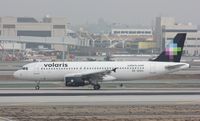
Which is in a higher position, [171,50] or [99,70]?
[171,50]

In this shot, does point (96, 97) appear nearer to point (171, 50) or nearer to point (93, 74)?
point (93, 74)

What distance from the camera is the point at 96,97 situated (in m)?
52.7

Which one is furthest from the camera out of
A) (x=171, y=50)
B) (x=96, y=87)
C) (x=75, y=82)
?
(x=171, y=50)

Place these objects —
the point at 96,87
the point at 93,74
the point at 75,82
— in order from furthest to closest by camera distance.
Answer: the point at 93,74 → the point at 75,82 → the point at 96,87

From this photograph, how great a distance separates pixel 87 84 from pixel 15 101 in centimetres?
1604

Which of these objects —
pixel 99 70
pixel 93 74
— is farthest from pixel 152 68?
pixel 93 74

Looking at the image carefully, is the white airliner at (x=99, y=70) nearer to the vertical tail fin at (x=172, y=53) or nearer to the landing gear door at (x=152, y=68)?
the landing gear door at (x=152, y=68)

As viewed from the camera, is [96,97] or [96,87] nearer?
[96,97]

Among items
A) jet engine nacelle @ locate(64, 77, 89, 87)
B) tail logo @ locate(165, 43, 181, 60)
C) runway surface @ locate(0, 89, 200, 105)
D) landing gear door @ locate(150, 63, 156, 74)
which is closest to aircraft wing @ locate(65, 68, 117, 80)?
jet engine nacelle @ locate(64, 77, 89, 87)

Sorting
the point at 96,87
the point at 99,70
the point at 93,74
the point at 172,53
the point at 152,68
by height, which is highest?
the point at 172,53

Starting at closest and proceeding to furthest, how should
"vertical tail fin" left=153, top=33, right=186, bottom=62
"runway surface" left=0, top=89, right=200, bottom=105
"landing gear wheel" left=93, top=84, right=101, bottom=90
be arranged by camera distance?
1. "runway surface" left=0, top=89, right=200, bottom=105
2. "landing gear wheel" left=93, top=84, right=101, bottom=90
3. "vertical tail fin" left=153, top=33, right=186, bottom=62

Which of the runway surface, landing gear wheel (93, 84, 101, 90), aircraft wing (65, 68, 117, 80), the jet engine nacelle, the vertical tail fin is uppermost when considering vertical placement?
the vertical tail fin

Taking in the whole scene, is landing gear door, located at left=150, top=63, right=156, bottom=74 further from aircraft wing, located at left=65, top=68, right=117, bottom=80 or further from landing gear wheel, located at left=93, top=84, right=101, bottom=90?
landing gear wheel, located at left=93, top=84, right=101, bottom=90

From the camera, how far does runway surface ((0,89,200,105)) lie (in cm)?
4838
